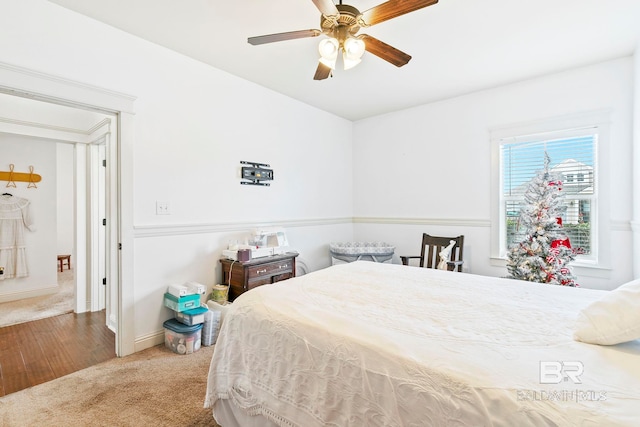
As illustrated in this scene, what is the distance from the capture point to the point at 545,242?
2.85 metres

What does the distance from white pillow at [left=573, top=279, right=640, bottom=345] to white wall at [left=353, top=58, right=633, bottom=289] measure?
99.1 inches

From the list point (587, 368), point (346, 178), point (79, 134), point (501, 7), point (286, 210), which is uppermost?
point (501, 7)

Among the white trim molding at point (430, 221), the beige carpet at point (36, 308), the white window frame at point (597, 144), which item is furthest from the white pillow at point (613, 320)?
the beige carpet at point (36, 308)

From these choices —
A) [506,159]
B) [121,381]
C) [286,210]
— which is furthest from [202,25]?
[506,159]

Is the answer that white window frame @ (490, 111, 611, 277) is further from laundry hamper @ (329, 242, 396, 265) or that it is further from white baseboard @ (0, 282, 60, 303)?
white baseboard @ (0, 282, 60, 303)

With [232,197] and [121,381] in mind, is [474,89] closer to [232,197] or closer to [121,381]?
[232,197]

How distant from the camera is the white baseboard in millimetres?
3971

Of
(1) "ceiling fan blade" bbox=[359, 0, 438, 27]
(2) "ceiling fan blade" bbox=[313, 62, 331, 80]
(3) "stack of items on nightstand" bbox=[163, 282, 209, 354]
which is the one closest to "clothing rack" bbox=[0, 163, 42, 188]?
(3) "stack of items on nightstand" bbox=[163, 282, 209, 354]

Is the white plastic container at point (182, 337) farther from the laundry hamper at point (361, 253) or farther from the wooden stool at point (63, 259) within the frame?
the wooden stool at point (63, 259)

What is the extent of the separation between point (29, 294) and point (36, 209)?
118 centimetres

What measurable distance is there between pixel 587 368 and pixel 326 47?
6.57ft

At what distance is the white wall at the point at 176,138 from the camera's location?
2.20 metres

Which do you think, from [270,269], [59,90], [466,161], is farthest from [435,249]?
[59,90]

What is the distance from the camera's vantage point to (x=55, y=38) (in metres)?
2.18
